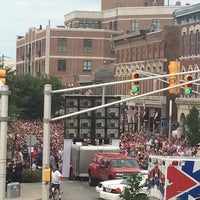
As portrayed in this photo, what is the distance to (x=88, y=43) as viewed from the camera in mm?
119938

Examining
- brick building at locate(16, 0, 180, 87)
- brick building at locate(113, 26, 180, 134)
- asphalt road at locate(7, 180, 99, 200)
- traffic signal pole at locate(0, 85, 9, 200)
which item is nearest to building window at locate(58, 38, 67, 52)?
brick building at locate(16, 0, 180, 87)

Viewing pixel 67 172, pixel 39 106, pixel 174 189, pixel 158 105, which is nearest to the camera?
pixel 174 189

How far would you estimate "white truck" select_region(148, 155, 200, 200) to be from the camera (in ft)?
65.8

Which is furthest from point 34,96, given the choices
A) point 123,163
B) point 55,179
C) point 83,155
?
point 55,179

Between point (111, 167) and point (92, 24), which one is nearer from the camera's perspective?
point (111, 167)

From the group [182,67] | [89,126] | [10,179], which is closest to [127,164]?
[10,179]

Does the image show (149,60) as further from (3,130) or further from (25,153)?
(3,130)

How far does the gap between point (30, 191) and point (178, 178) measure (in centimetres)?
1008

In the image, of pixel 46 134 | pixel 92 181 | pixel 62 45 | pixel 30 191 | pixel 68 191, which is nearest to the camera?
pixel 46 134

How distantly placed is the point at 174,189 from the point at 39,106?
2696 inches

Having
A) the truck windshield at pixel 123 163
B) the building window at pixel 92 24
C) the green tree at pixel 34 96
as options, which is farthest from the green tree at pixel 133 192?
the building window at pixel 92 24

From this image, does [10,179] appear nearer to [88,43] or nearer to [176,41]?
[176,41]

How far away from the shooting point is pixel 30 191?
28.9m

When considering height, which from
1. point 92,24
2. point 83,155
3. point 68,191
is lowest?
point 68,191
